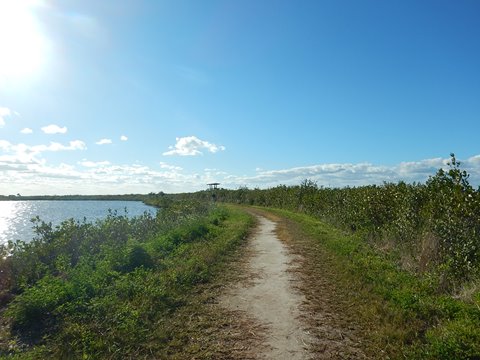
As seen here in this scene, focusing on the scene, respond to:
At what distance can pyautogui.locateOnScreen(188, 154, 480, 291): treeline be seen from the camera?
8656 mm

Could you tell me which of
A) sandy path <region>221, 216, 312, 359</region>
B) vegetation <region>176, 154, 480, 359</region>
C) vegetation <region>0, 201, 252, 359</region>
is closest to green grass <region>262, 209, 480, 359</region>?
vegetation <region>176, 154, 480, 359</region>

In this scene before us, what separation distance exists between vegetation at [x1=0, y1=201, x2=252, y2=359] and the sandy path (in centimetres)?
118

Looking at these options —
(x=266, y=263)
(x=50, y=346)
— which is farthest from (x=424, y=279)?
(x=50, y=346)

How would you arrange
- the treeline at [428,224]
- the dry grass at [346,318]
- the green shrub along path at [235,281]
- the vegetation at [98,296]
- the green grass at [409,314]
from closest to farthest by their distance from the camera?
1. the green grass at [409,314]
2. the dry grass at [346,318]
3. the green shrub along path at [235,281]
4. the vegetation at [98,296]
5. the treeline at [428,224]

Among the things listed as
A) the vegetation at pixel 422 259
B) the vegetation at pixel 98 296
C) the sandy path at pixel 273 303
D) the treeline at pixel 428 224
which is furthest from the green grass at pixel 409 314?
the vegetation at pixel 98 296

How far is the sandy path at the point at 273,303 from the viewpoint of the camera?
540 cm

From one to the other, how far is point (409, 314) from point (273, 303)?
2668 mm

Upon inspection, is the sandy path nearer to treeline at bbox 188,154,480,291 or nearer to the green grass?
the green grass

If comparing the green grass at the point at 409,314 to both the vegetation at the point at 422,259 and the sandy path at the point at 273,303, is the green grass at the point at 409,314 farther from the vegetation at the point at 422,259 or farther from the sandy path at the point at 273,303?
the sandy path at the point at 273,303

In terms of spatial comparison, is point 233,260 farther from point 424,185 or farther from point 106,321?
point 424,185

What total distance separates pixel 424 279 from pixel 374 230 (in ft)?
23.1

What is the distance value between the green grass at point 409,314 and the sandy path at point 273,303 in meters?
1.29

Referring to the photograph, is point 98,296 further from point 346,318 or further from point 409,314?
point 409,314

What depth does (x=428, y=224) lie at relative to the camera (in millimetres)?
10789
